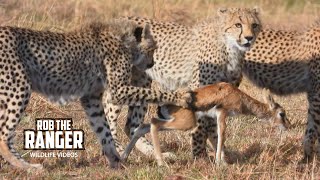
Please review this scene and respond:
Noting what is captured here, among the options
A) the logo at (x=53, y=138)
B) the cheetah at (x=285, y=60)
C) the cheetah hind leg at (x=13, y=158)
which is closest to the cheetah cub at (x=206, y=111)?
the logo at (x=53, y=138)

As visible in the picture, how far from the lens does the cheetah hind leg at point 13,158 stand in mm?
6270

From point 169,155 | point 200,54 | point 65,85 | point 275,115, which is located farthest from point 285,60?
point 65,85

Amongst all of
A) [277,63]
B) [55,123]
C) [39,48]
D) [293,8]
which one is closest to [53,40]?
[39,48]

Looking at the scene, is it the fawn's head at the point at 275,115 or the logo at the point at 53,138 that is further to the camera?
the fawn's head at the point at 275,115

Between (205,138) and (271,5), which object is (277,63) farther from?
(271,5)

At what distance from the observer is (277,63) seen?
8141 millimetres

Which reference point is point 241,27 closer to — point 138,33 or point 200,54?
point 200,54

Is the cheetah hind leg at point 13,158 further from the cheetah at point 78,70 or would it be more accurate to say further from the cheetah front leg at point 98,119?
the cheetah front leg at point 98,119

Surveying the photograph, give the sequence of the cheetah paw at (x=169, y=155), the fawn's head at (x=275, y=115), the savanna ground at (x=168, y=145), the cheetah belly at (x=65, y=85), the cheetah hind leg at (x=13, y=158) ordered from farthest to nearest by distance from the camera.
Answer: the fawn's head at (x=275, y=115) → the cheetah paw at (x=169, y=155) → the cheetah belly at (x=65, y=85) → the cheetah hind leg at (x=13, y=158) → the savanna ground at (x=168, y=145)

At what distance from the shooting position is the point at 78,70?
22.2 ft

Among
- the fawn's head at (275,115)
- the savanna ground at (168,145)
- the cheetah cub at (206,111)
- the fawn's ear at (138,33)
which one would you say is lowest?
the savanna ground at (168,145)

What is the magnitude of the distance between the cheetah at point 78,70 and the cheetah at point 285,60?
51.6 inches

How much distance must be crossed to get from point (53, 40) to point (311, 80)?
2353mm

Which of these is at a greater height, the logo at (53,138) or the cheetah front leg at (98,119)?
the cheetah front leg at (98,119)
